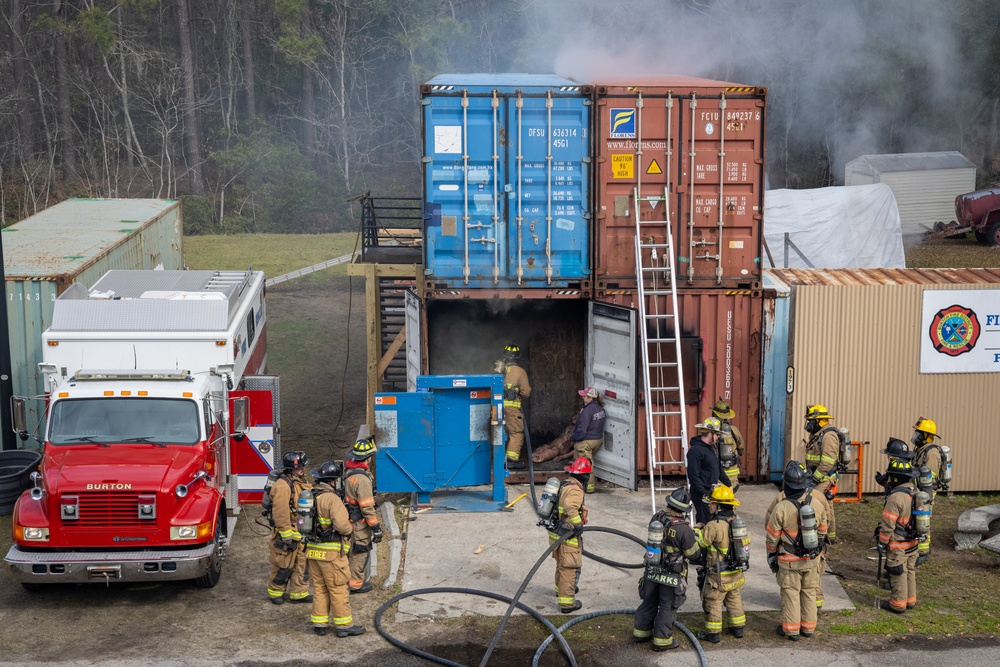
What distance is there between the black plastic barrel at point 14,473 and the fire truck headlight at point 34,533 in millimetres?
3298

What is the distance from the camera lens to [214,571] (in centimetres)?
1131

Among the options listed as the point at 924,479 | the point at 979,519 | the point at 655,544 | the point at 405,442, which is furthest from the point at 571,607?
the point at 979,519

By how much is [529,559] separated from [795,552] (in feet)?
10.6

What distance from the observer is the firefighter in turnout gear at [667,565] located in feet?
31.8

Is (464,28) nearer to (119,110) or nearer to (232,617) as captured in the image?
(119,110)

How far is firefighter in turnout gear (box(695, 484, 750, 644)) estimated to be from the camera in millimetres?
9836

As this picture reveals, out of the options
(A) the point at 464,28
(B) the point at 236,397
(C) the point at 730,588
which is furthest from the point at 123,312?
(A) the point at 464,28

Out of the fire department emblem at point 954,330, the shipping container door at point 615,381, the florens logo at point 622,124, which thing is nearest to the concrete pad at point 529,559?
the shipping container door at point 615,381

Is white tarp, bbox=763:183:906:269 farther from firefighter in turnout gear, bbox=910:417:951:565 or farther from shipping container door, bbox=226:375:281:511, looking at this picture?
shipping container door, bbox=226:375:281:511

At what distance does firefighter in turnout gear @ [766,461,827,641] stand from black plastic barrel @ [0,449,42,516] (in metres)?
9.18

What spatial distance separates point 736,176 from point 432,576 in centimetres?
667

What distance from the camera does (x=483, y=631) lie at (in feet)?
33.8

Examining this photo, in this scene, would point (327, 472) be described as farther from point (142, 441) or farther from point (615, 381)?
point (615, 381)

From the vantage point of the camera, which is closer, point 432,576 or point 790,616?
point 790,616
